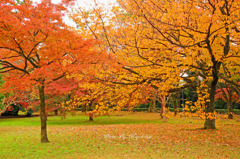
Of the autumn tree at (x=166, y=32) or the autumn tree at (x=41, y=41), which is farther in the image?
the autumn tree at (x=41, y=41)

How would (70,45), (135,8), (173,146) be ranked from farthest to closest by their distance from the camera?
(70,45)
(173,146)
(135,8)

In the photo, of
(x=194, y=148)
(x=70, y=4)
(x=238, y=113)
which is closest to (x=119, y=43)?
(x=70, y=4)

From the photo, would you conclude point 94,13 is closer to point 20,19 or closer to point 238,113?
point 20,19

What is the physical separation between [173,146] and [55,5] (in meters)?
7.97

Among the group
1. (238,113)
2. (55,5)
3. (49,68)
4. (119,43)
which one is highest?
(55,5)

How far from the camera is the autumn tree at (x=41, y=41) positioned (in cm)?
869

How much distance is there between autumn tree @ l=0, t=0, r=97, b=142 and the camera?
8688 mm

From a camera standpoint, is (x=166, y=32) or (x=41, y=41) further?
(x=41, y=41)

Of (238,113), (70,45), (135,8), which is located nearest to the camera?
(135,8)

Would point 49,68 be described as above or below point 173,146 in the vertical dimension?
above

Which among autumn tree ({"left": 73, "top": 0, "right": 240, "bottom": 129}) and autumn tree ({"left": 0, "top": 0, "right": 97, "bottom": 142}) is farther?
autumn tree ({"left": 0, "top": 0, "right": 97, "bottom": 142})

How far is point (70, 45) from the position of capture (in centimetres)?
1056

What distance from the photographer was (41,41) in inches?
384

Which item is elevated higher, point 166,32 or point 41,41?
point 41,41
